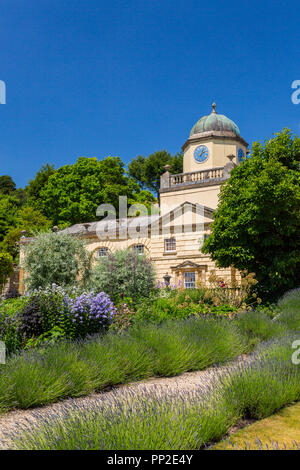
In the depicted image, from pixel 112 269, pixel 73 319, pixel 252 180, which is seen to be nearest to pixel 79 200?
pixel 112 269

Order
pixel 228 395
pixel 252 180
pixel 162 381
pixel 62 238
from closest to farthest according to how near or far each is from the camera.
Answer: pixel 228 395 < pixel 162 381 < pixel 252 180 < pixel 62 238

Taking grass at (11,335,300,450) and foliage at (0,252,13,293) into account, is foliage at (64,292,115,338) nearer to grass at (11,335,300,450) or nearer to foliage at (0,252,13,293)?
grass at (11,335,300,450)

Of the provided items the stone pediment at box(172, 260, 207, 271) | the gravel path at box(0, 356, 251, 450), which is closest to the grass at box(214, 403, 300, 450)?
the gravel path at box(0, 356, 251, 450)

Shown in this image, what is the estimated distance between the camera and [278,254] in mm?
15141

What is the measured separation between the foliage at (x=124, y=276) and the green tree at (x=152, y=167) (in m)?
27.9

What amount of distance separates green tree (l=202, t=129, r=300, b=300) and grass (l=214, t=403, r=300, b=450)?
10325mm

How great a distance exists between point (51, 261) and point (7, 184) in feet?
108

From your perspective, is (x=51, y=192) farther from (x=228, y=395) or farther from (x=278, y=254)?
(x=228, y=395)

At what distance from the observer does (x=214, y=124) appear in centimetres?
3014

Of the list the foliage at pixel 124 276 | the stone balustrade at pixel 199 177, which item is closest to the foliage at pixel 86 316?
the foliage at pixel 124 276

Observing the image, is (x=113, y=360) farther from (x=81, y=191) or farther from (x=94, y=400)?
(x=81, y=191)

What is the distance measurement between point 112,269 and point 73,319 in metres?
9.59

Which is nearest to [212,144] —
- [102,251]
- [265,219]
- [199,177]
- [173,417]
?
[199,177]

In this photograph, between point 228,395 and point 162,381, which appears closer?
point 228,395
